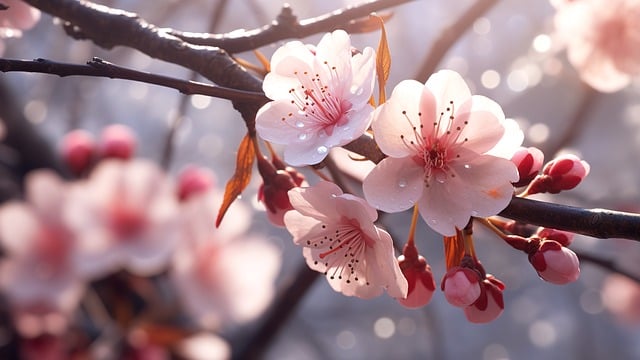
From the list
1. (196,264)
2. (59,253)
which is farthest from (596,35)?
(59,253)

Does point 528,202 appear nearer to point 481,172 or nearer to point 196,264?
point 481,172

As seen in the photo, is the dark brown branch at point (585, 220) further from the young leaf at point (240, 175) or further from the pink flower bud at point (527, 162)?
the young leaf at point (240, 175)

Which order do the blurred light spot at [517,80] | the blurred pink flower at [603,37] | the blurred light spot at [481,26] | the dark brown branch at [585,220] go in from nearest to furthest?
the dark brown branch at [585,220]
the blurred pink flower at [603,37]
the blurred light spot at [481,26]
the blurred light spot at [517,80]

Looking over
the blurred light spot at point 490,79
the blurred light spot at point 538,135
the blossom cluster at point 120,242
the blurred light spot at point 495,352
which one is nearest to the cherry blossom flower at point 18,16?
the blossom cluster at point 120,242

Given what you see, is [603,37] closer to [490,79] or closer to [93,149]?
[93,149]

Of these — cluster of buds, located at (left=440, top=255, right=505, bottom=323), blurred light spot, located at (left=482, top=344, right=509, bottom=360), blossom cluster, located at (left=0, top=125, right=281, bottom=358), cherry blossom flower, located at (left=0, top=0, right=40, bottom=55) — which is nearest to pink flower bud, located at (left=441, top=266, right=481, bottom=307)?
cluster of buds, located at (left=440, top=255, right=505, bottom=323)
